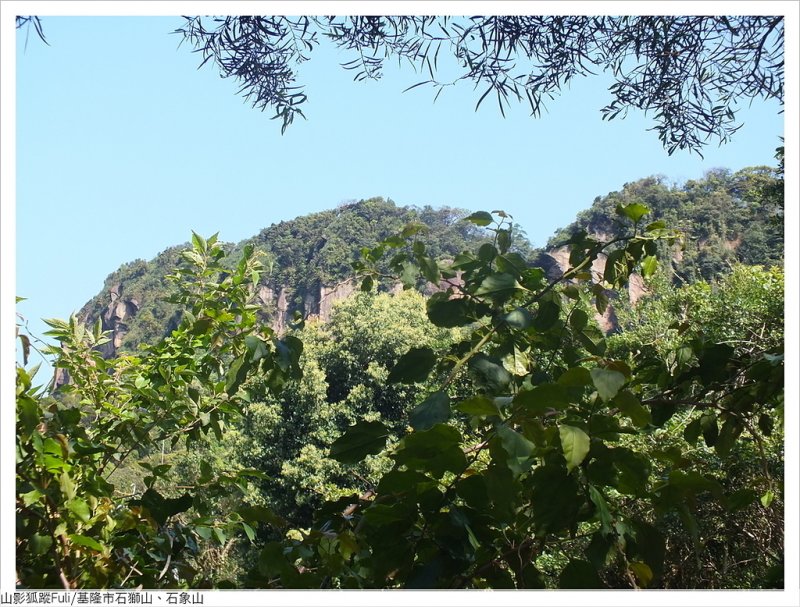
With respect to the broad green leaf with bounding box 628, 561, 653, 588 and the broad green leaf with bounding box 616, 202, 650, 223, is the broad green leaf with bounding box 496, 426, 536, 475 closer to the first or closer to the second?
the broad green leaf with bounding box 628, 561, 653, 588

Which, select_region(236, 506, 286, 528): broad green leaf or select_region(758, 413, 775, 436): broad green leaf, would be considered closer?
select_region(236, 506, 286, 528): broad green leaf

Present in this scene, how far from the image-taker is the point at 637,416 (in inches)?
22.5

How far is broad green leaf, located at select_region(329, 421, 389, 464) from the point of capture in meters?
0.61

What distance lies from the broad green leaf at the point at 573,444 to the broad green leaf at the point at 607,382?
0.04 metres

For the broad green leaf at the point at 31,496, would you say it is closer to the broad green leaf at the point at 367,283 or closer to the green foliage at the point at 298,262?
the broad green leaf at the point at 367,283

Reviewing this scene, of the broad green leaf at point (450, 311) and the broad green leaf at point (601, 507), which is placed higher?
the broad green leaf at point (450, 311)

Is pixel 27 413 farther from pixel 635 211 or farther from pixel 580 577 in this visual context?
pixel 635 211

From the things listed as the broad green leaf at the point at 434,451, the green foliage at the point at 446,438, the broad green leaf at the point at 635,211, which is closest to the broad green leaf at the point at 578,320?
the green foliage at the point at 446,438

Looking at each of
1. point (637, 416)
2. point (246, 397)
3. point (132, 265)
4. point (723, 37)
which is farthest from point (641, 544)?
point (132, 265)

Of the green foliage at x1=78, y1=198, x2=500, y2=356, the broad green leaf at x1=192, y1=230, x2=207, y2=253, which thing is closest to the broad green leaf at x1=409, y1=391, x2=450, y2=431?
the broad green leaf at x1=192, y1=230, x2=207, y2=253

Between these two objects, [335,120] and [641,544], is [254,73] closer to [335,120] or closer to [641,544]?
[335,120]

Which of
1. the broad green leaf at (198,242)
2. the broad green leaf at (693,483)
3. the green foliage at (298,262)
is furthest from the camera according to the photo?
the green foliage at (298,262)

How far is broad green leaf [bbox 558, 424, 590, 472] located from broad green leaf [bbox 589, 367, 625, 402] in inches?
1.4

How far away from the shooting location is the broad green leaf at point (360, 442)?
611 mm
